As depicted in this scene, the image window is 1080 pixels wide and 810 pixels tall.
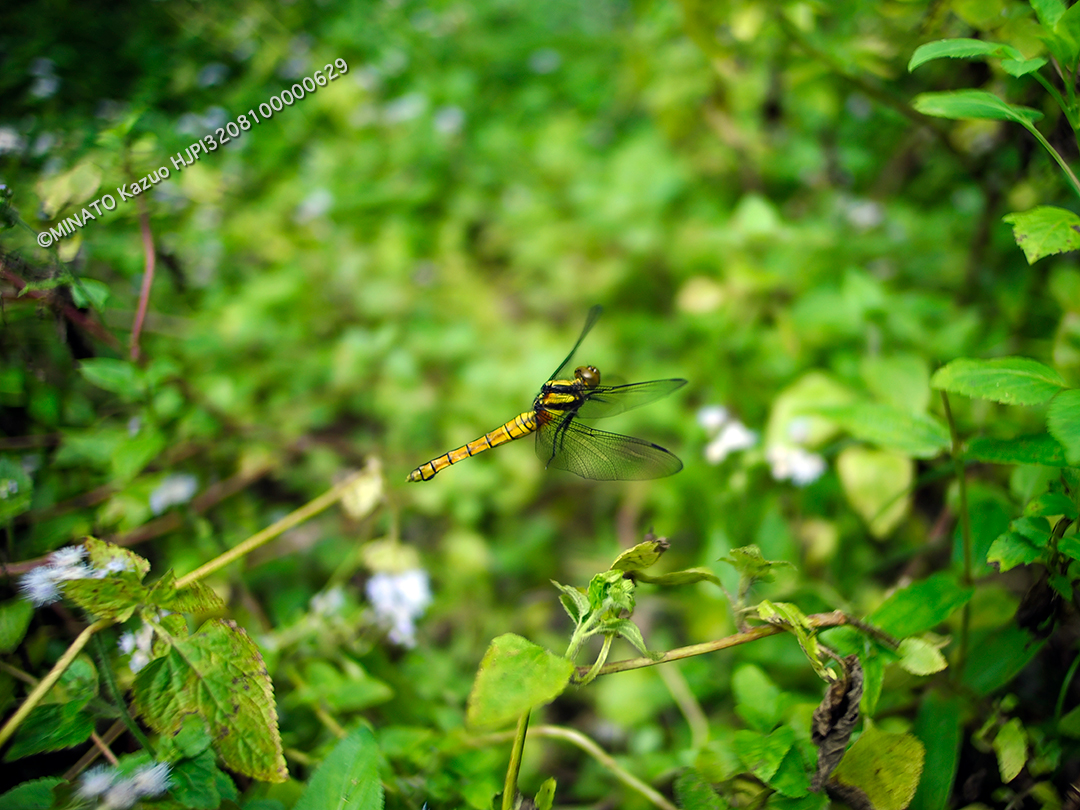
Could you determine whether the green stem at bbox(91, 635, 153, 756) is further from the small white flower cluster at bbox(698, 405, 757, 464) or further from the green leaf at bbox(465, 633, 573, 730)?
the small white flower cluster at bbox(698, 405, 757, 464)

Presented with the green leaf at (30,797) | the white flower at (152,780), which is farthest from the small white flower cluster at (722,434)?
the green leaf at (30,797)

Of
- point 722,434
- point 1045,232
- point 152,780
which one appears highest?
point 1045,232

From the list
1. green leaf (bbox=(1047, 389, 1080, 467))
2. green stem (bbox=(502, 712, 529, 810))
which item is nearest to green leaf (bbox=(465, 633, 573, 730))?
green stem (bbox=(502, 712, 529, 810))

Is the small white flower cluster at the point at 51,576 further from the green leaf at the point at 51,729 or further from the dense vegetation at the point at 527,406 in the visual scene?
the green leaf at the point at 51,729


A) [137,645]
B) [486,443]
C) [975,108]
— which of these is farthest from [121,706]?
[975,108]

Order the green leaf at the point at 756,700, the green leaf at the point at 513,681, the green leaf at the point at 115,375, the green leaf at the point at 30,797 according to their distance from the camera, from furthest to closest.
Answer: the green leaf at the point at 115,375
the green leaf at the point at 756,700
the green leaf at the point at 30,797
the green leaf at the point at 513,681

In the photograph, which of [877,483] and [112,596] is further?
[877,483]

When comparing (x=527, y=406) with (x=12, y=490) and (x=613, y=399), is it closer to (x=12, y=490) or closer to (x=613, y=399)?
(x=613, y=399)
